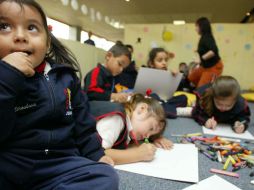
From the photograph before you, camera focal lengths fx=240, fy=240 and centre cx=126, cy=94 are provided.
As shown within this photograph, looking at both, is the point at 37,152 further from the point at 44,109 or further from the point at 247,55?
the point at 247,55

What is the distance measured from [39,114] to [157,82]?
1150mm

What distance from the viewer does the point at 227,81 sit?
1194 millimetres

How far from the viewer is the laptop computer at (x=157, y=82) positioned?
4.95 feet

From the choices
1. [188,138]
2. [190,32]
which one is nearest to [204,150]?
[188,138]

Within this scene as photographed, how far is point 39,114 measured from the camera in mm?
518

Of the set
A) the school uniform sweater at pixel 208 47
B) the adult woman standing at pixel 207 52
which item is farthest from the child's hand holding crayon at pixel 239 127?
the school uniform sweater at pixel 208 47

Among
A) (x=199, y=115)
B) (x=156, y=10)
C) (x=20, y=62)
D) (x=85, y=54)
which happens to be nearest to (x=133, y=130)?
(x=20, y=62)

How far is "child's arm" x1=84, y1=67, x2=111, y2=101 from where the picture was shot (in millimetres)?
1263

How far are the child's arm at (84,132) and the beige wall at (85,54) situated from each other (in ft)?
6.62

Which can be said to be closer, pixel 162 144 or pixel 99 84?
pixel 162 144

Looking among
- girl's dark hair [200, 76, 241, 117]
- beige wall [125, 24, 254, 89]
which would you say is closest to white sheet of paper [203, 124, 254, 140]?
girl's dark hair [200, 76, 241, 117]

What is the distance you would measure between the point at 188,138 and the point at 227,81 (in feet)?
1.24

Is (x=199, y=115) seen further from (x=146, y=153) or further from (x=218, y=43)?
(x=218, y=43)

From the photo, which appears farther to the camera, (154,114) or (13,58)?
(154,114)
